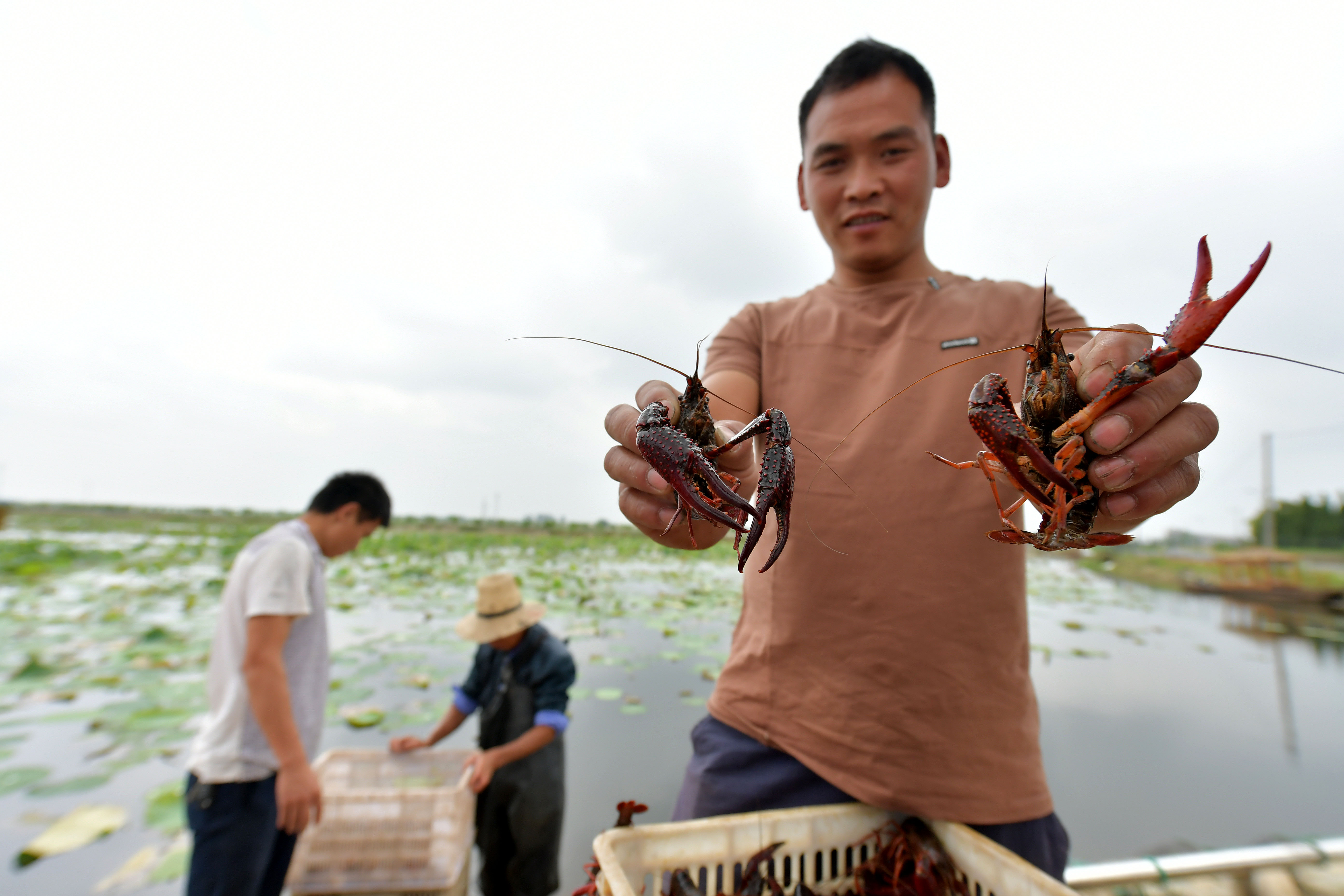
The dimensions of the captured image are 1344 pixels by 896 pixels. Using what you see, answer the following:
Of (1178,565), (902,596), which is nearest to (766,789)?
(902,596)

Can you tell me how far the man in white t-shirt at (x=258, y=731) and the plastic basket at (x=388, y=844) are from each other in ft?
0.62

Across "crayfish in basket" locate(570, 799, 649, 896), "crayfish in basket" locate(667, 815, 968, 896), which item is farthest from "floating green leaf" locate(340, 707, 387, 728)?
"crayfish in basket" locate(667, 815, 968, 896)

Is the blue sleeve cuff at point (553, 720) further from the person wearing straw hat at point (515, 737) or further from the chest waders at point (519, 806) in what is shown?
the chest waders at point (519, 806)

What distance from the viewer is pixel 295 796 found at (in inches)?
112

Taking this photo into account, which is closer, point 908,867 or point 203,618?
point 908,867

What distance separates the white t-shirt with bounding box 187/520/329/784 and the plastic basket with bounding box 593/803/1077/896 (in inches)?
91.0

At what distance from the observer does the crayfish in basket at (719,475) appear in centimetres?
110

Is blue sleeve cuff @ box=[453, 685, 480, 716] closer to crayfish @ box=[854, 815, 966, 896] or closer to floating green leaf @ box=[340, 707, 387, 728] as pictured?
floating green leaf @ box=[340, 707, 387, 728]

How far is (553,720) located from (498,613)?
84 centimetres

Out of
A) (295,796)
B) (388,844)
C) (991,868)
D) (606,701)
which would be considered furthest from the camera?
(606,701)

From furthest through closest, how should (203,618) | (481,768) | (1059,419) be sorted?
(203,618) → (481,768) → (1059,419)

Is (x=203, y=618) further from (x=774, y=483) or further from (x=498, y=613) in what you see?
(x=774, y=483)

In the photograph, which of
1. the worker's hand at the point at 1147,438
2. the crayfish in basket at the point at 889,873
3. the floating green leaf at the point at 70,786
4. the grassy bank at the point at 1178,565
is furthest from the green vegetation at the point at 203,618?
the grassy bank at the point at 1178,565

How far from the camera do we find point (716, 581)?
10734 millimetres
